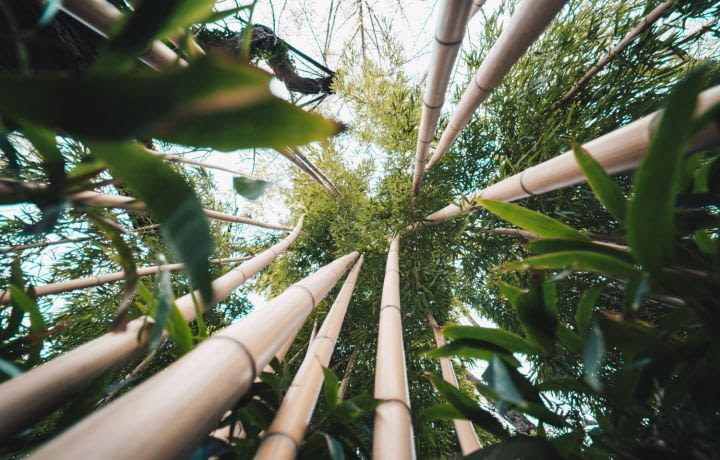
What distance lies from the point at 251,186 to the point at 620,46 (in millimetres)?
2552

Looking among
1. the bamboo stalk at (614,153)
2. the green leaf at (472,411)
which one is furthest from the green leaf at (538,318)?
the bamboo stalk at (614,153)

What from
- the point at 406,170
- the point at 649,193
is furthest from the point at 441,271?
the point at 649,193

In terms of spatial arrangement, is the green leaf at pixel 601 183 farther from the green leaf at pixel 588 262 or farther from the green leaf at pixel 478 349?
the green leaf at pixel 478 349

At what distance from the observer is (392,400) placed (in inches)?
32.3

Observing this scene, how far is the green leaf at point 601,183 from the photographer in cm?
59

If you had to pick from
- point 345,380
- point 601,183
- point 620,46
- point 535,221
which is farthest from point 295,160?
point 620,46

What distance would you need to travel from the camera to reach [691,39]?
176 cm

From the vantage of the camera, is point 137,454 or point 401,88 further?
point 401,88

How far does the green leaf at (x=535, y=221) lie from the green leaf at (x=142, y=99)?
2.21ft

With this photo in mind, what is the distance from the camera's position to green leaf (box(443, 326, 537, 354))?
0.72m

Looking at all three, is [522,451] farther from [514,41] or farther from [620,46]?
[620,46]

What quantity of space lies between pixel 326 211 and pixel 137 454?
3479 mm

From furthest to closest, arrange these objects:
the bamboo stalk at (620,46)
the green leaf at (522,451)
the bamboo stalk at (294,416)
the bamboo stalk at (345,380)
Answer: the bamboo stalk at (345,380) → the bamboo stalk at (620,46) → the bamboo stalk at (294,416) → the green leaf at (522,451)

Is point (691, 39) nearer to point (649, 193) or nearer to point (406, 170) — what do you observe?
point (406, 170)
